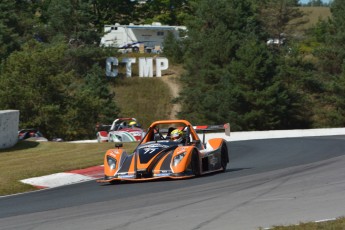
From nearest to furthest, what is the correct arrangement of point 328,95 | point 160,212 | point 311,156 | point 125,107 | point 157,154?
point 160,212 < point 157,154 < point 311,156 < point 328,95 < point 125,107

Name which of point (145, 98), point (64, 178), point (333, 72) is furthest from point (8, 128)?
point (333, 72)

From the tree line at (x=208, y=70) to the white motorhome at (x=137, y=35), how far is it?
843cm

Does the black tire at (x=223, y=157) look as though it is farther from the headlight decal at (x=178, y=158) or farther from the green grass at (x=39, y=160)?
the green grass at (x=39, y=160)

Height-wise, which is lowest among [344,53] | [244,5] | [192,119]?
[192,119]

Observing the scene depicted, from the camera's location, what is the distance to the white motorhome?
104812 millimetres

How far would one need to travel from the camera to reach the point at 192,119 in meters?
75.8

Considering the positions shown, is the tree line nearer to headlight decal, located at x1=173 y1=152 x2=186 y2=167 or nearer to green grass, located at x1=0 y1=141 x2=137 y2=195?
green grass, located at x1=0 y1=141 x2=137 y2=195

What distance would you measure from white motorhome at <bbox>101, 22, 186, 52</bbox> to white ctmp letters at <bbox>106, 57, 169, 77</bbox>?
12888 millimetres

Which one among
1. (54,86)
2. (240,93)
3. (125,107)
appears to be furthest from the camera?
(125,107)

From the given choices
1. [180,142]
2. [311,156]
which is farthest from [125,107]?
[180,142]

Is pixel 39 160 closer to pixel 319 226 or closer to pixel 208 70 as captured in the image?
pixel 319 226

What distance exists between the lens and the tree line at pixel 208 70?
54250 mm

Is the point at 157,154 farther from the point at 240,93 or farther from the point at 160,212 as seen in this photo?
the point at 240,93

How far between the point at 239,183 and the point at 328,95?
64835mm
